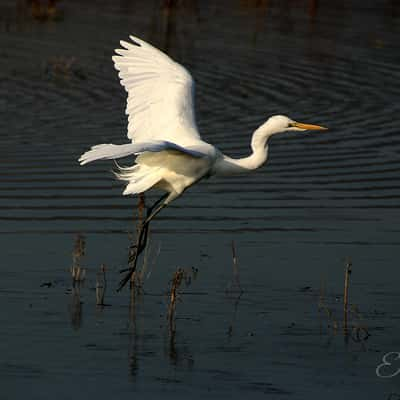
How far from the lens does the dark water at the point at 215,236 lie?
6.87 meters

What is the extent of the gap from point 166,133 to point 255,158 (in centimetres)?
69

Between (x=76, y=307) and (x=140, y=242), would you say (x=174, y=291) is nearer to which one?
(x=76, y=307)

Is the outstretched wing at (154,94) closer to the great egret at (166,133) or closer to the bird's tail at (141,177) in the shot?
the great egret at (166,133)

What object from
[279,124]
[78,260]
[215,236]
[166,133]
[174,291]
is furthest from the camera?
[215,236]

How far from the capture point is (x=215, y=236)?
9273 mm

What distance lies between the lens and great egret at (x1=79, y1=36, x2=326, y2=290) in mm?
8266

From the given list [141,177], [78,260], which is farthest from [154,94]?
[78,260]

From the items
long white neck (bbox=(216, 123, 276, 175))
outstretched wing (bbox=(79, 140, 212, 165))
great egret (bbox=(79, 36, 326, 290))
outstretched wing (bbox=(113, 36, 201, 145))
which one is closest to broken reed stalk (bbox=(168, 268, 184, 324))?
great egret (bbox=(79, 36, 326, 290))

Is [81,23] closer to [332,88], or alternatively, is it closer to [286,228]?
[332,88]

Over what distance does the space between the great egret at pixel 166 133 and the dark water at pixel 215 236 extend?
61 cm

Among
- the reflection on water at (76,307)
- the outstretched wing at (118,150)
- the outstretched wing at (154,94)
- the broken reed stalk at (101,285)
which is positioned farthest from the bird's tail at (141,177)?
the outstretched wing at (118,150)

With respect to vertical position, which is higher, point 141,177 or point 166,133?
point 166,133

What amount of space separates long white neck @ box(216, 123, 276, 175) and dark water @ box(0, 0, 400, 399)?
0.68 meters

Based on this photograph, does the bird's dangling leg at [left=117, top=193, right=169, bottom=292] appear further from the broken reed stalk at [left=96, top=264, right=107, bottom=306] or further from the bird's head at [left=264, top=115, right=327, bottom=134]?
the bird's head at [left=264, top=115, right=327, bottom=134]
